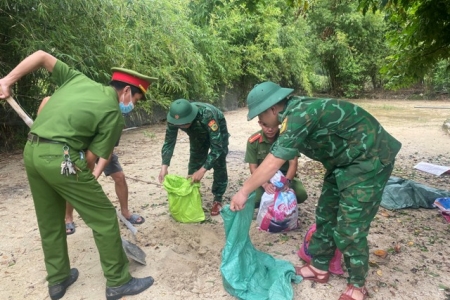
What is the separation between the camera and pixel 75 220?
359 centimetres

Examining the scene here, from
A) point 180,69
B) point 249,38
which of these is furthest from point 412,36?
point 249,38

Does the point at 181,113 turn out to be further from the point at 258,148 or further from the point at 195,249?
the point at 195,249

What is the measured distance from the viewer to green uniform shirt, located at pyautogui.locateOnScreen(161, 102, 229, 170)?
338 cm

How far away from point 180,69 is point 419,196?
633cm

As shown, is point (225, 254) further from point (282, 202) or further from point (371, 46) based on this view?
point (371, 46)

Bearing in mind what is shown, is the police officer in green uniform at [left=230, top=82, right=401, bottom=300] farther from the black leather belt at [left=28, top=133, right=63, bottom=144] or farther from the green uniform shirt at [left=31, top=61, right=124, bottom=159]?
the black leather belt at [left=28, top=133, right=63, bottom=144]

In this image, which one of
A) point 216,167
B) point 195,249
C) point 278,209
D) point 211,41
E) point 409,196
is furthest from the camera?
point 211,41

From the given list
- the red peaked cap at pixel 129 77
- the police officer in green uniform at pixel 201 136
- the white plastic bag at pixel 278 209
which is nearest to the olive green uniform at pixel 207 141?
the police officer in green uniform at pixel 201 136

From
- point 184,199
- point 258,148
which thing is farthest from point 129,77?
point 258,148

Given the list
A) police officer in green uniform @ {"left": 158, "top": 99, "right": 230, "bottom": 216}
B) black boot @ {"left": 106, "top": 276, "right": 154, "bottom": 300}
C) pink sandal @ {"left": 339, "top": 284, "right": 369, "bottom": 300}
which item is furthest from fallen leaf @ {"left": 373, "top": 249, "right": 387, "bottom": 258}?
black boot @ {"left": 106, "top": 276, "right": 154, "bottom": 300}

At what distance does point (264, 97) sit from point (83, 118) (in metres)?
1.09

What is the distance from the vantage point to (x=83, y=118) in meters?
2.07

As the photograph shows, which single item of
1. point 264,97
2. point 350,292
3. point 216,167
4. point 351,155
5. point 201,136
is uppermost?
point 264,97

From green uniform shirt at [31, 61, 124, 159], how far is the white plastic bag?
1582 mm
